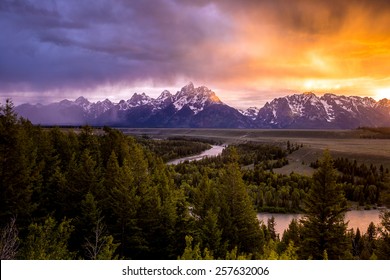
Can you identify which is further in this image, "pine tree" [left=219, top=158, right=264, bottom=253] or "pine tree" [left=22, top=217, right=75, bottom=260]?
"pine tree" [left=219, top=158, right=264, bottom=253]

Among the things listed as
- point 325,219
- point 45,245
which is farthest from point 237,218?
point 45,245

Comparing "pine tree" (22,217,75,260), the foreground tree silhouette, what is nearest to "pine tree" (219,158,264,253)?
the foreground tree silhouette

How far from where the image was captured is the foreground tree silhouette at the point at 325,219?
747 inches

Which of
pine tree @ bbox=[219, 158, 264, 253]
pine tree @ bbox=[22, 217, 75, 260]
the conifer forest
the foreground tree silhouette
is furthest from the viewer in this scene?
pine tree @ bbox=[219, 158, 264, 253]

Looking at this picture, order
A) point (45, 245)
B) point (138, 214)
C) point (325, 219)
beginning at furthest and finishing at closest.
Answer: point (138, 214)
point (325, 219)
point (45, 245)

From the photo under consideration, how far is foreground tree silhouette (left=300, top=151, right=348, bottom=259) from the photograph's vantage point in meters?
19.0

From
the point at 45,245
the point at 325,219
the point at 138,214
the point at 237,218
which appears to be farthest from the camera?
the point at 138,214

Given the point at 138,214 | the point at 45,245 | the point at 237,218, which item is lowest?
the point at 138,214

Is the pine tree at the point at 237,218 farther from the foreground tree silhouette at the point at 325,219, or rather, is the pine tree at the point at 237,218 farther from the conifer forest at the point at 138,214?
the foreground tree silhouette at the point at 325,219

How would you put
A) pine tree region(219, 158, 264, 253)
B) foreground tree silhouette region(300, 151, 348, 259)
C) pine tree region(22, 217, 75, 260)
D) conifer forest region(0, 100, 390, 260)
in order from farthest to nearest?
pine tree region(219, 158, 264, 253), foreground tree silhouette region(300, 151, 348, 259), conifer forest region(0, 100, 390, 260), pine tree region(22, 217, 75, 260)

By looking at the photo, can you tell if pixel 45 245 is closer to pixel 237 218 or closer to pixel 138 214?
pixel 138 214

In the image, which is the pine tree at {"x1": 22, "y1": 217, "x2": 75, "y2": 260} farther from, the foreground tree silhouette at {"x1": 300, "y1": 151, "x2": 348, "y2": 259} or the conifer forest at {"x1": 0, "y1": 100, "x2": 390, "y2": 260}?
the foreground tree silhouette at {"x1": 300, "y1": 151, "x2": 348, "y2": 259}

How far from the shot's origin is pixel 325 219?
64.7 feet
